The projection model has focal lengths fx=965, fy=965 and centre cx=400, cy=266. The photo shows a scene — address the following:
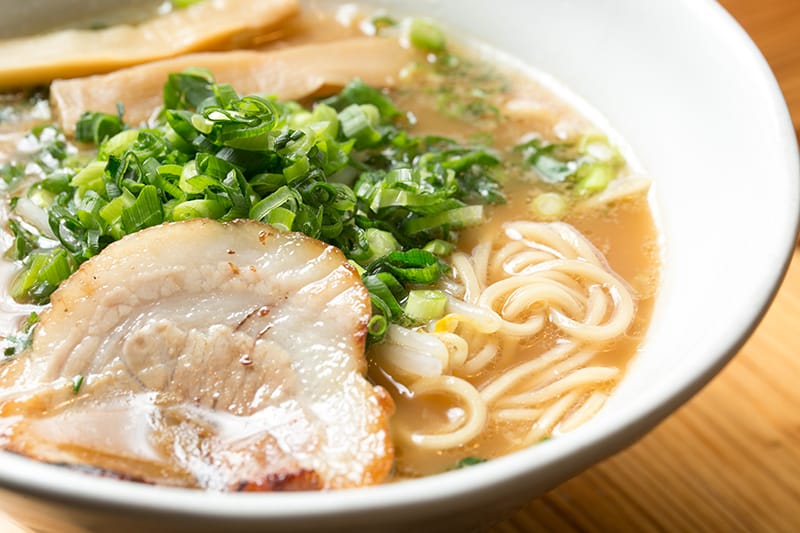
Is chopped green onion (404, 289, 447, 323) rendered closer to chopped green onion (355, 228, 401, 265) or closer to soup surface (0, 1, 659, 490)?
soup surface (0, 1, 659, 490)

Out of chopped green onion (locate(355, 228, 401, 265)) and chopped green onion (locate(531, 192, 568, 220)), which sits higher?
chopped green onion (locate(355, 228, 401, 265))

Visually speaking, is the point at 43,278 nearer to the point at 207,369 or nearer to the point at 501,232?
the point at 207,369

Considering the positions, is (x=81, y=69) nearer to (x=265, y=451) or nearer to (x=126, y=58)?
(x=126, y=58)

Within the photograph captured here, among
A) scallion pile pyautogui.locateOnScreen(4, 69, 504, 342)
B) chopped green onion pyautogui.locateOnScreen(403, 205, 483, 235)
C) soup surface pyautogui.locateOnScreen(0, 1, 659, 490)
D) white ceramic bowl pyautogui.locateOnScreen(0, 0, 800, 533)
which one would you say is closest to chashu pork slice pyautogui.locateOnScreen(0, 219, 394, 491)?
soup surface pyautogui.locateOnScreen(0, 1, 659, 490)

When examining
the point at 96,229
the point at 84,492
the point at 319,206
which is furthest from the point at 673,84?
the point at 84,492

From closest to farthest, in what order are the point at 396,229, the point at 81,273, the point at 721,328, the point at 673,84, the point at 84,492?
the point at 84,492, the point at 721,328, the point at 81,273, the point at 396,229, the point at 673,84

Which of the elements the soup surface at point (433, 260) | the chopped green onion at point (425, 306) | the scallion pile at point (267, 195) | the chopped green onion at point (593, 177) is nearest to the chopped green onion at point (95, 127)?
the soup surface at point (433, 260)
